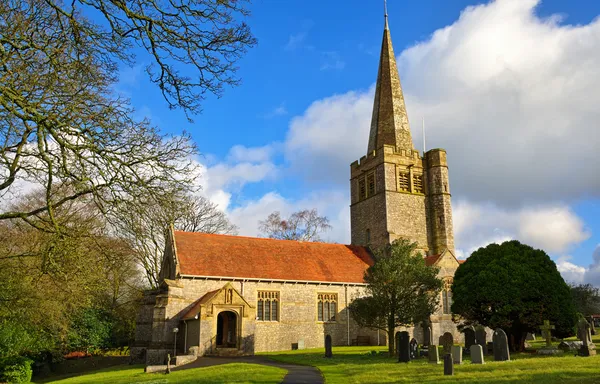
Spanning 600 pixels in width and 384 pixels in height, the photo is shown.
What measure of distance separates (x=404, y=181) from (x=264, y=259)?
49.8 feet

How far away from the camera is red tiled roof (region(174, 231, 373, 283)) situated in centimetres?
3070

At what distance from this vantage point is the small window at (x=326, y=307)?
32750 millimetres

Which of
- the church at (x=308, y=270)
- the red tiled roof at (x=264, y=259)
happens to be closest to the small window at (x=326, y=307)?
the church at (x=308, y=270)

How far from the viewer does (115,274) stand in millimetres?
36281

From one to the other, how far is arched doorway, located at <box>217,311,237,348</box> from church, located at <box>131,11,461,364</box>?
63 mm

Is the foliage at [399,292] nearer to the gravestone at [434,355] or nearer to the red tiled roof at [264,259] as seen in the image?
the gravestone at [434,355]

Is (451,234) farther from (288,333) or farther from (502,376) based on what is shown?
(502,376)

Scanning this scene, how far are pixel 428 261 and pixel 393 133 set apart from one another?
12.2 m

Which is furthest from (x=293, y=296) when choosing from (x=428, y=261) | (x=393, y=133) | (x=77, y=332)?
(x=393, y=133)

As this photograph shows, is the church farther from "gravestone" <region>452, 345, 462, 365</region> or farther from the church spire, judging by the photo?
"gravestone" <region>452, 345, 462, 365</region>

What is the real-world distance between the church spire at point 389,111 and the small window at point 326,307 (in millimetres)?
15317

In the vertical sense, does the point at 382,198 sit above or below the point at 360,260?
above

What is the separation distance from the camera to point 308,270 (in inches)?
1329

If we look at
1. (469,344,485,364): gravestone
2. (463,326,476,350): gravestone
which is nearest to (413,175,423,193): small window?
(463,326,476,350): gravestone
